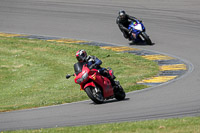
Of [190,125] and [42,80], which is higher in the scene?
[190,125]

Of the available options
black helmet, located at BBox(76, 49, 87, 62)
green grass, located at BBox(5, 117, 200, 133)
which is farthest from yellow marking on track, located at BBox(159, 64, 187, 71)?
green grass, located at BBox(5, 117, 200, 133)

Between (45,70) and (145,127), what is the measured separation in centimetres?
1117

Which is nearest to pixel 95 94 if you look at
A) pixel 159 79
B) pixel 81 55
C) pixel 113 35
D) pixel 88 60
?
pixel 88 60

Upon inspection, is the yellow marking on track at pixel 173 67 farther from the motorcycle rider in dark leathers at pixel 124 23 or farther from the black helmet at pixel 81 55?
the black helmet at pixel 81 55

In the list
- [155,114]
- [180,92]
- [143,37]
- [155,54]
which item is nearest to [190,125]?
[155,114]

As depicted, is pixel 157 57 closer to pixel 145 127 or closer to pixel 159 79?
pixel 159 79

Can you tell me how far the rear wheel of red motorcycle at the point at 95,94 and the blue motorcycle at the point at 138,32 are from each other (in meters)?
10.0

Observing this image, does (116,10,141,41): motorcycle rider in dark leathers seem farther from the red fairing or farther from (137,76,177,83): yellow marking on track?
A: the red fairing

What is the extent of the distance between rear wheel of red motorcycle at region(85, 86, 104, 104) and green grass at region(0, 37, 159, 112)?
3.79 feet

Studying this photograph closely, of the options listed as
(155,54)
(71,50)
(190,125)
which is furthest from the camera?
(71,50)

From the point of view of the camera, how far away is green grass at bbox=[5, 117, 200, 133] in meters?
9.34

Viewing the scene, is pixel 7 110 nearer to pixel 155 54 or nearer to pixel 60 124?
pixel 60 124

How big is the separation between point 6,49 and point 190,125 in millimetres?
16286

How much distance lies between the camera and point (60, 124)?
36.1 feet
